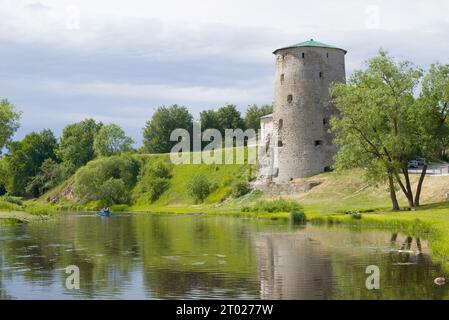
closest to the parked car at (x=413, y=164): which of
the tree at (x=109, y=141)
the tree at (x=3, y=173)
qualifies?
the tree at (x=109, y=141)

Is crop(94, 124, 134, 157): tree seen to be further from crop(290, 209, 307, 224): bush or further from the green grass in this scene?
crop(290, 209, 307, 224): bush

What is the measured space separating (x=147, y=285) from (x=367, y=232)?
56.2ft

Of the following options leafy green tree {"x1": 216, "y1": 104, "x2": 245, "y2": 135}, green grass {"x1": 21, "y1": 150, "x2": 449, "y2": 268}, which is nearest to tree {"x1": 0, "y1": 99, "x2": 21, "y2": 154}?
green grass {"x1": 21, "y1": 150, "x2": 449, "y2": 268}

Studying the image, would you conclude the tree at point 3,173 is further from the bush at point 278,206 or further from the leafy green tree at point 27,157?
the bush at point 278,206

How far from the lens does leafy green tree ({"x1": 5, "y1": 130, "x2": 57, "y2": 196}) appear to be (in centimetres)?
10350

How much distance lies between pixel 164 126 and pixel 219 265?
3586 inches

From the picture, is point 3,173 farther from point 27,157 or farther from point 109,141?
point 109,141

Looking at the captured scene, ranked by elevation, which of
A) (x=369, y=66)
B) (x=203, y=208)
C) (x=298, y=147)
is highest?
(x=369, y=66)

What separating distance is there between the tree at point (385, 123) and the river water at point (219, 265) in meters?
7.52

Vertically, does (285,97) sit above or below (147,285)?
above

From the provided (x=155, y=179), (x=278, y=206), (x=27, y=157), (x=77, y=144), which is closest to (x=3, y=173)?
(x=27, y=157)
